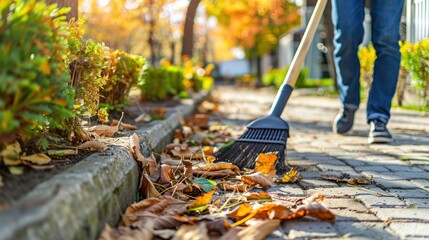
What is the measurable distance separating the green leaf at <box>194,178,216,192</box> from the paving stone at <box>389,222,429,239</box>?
0.87 m

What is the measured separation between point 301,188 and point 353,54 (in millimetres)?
2035

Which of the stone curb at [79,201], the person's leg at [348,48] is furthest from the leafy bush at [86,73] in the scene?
the person's leg at [348,48]

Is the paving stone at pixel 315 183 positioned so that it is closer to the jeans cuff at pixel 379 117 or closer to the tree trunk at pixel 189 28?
the jeans cuff at pixel 379 117

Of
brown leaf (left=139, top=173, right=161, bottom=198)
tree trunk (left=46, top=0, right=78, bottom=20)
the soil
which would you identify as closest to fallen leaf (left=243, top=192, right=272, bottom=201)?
brown leaf (left=139, top=173, right=161, bottom=198)

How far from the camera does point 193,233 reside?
189cm

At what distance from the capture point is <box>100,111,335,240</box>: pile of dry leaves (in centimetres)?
199

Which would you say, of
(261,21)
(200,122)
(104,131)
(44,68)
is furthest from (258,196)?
(261,21)

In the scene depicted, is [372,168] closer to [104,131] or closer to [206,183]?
[206,183]

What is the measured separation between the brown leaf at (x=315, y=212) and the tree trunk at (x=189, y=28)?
726 cm

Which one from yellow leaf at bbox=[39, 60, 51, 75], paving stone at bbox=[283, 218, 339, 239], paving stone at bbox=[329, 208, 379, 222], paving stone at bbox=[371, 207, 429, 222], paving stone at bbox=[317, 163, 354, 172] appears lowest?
paving stone at bbox=[317, 163, 354, 172]

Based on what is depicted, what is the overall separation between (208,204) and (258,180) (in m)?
0.44

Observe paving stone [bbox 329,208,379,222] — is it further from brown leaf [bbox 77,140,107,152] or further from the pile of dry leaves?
brown leaf [bbox 77,140,107,152]

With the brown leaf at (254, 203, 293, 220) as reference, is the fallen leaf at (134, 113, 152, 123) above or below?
above

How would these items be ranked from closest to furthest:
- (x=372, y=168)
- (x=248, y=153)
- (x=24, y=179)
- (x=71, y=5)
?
1. (x=24, y=179)
2. (x=248, y=153)
3. (x=372, y=168)
4. (x=71, y=5)
